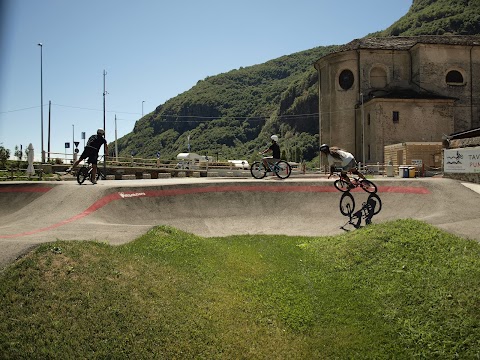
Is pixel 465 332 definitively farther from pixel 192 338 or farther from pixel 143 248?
pixel 143 248

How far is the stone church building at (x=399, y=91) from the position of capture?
171ft

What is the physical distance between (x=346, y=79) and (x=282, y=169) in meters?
40.1

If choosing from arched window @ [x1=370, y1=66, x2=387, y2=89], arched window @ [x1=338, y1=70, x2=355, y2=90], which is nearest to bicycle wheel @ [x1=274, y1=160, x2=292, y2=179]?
arched window @ [x1=338, y1=70, x2=355, y2=90]

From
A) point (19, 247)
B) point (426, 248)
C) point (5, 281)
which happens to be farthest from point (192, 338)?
point (426, 248)

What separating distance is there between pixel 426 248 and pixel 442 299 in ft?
7.83

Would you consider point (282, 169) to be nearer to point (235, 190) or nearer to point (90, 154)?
point (235, 190)

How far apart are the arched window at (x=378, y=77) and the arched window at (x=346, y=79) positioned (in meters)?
2.60

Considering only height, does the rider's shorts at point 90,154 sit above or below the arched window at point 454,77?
below

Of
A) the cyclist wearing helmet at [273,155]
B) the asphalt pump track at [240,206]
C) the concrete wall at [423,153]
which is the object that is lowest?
the asphalt pump track at [240,206]

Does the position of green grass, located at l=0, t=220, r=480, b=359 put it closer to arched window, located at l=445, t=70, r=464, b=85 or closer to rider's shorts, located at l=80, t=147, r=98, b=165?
rider's shorts, located at l=80, t=147, r=98, b=165

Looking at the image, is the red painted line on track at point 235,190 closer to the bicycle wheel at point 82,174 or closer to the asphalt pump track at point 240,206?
the asphalt pump track at point 240,206

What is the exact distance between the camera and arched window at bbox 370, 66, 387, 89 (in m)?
56.4

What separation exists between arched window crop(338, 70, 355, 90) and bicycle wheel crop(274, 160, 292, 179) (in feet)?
129

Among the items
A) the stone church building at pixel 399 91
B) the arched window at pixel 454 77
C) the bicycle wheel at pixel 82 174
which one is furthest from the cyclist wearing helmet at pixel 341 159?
the arched window at pixel 454 77
